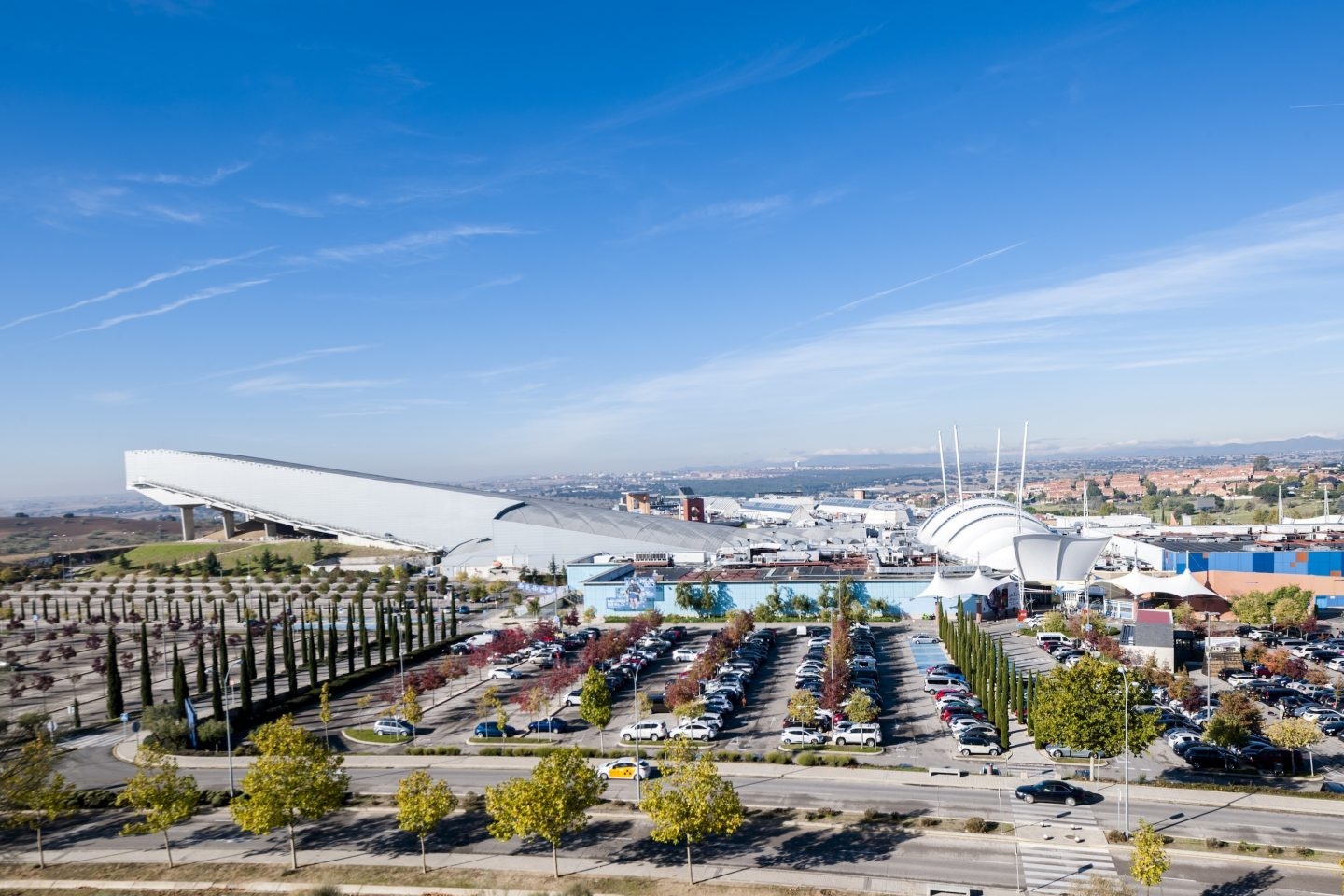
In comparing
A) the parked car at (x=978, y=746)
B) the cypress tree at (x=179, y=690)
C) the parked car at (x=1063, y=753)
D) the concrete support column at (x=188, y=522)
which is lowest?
the parked car at (x=1063, y=753)

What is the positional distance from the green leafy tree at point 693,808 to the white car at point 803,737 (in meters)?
8.53

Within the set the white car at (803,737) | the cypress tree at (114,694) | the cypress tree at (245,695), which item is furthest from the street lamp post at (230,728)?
the white car at (803,737)

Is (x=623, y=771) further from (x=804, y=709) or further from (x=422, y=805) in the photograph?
(x=422, y=805)

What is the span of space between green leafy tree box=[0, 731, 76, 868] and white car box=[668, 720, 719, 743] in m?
16.9

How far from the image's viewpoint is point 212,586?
225ft

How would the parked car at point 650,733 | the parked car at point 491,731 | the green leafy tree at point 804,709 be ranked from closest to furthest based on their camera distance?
1. the green leafy tree at point 804,709
2. the parked car at point 650,733
3. the parked car at point 491,731

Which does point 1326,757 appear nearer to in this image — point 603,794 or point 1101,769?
point 1101,769

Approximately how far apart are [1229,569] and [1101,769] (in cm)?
3495

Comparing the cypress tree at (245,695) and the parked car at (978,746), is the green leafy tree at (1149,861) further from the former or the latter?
the cypress tree at (245,695)

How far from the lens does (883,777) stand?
23.4 metres

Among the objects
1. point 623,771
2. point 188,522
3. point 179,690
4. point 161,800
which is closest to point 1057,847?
point 623,771

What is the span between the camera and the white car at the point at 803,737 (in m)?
26.5

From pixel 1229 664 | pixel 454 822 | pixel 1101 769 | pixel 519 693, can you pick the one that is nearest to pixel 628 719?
pixel 519 693

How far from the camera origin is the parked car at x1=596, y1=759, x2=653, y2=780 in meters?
23.6
